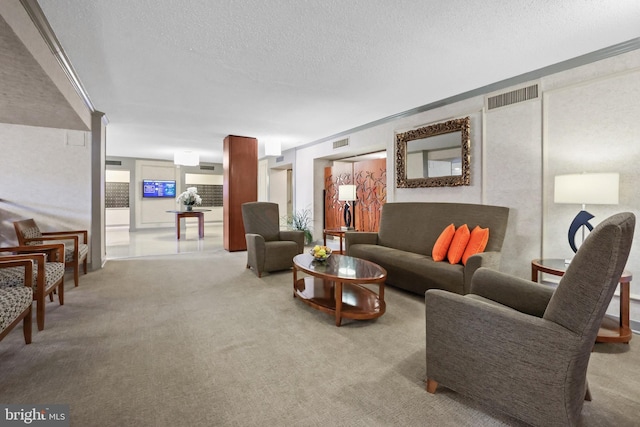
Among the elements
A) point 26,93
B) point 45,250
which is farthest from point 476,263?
point 26,93

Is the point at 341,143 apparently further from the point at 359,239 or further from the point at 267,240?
the point at 267,240

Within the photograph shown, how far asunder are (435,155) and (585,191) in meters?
2.07

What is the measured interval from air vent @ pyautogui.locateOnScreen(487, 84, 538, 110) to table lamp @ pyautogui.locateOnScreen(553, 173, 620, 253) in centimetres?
120

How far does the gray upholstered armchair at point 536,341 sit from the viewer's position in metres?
1.17

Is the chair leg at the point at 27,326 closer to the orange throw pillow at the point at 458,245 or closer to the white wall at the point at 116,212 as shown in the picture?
the orange throw pillow at the point at 458,245

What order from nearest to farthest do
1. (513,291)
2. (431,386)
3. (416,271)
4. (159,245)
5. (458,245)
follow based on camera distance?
(431,386)
(513,291)
(458,245)
(416,271)
(159,245)

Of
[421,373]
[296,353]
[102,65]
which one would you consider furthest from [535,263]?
[102,65]

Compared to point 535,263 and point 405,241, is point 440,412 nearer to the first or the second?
point 535,263

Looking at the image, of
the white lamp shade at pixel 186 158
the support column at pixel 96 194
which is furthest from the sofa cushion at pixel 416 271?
the white lamp shade at pixel 186 158

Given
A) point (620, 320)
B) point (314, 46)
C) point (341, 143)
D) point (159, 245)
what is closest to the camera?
point (620, 320)

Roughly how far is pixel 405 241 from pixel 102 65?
410 centimetres

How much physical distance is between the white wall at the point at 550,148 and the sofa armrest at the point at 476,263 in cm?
69

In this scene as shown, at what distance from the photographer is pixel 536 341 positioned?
4.31 ft

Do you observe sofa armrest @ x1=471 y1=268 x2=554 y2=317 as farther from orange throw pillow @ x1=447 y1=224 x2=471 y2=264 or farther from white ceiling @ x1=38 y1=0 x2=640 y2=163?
white ceiling @ x1=38 y1=0 x2=640 y2=163
